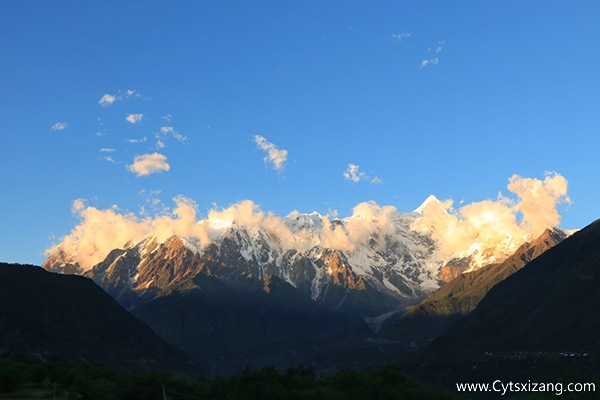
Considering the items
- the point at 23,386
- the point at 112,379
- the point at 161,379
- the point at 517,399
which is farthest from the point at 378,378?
the point at 23,386

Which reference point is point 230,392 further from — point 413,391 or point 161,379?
point 413,391

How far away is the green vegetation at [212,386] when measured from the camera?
387 feet

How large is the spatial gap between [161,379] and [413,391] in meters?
47.2

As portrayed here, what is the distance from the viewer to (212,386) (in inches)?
5276

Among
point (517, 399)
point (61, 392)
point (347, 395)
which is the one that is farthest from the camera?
point (517, 399)

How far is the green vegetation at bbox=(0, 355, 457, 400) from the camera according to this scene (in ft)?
387

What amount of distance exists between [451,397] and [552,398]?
61.7 ft

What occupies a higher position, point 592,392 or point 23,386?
point 23,386

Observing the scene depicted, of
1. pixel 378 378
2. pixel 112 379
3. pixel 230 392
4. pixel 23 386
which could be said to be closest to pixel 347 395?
pixel 378 378

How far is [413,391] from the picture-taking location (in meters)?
134

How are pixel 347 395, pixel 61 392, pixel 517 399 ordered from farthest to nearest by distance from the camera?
1. pixel 517 399
2. pixel 347 395
3. pixel 61 392

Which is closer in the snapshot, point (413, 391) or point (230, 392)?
point (230, 392)

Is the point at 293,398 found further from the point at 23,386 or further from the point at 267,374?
the point at 23,386

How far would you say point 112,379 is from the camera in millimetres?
141625
